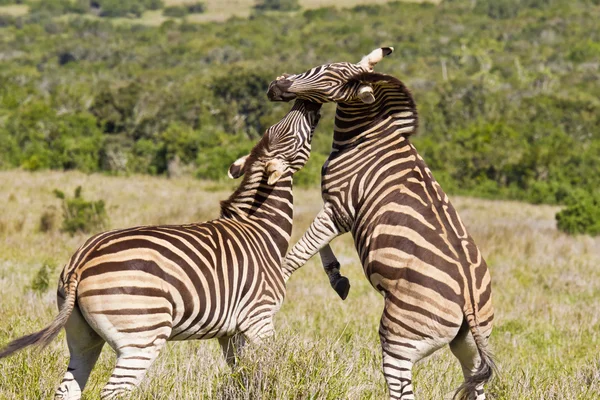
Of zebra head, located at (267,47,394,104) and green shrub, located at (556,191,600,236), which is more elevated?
zebra head, located at (267,47,394,104)

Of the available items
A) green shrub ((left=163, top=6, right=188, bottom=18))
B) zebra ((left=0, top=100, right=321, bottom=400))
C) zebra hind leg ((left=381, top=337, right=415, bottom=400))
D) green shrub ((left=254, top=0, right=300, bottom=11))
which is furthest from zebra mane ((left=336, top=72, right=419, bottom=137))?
green shrub ((left=254, top=0, right=300, bottom=11))

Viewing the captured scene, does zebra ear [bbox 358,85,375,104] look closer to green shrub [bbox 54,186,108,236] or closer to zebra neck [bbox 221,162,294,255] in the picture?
zebra neck [bbox 221,162,294,255]

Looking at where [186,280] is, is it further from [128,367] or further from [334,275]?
[334,275]

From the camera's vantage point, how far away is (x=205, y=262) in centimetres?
481

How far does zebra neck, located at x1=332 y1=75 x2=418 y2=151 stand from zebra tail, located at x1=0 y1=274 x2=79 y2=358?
6.25 ft

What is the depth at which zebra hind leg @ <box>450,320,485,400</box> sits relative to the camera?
461 centimetres

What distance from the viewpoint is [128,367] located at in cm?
441

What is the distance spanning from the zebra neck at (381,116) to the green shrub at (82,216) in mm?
10152

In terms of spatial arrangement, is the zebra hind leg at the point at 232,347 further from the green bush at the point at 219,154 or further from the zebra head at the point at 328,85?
the green bush at the point at 219,154

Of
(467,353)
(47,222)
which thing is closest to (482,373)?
(467,353)

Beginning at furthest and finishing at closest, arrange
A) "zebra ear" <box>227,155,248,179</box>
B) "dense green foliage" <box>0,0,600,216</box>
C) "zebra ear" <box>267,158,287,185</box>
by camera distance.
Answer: "dense green foliage" <box>0,0,600,216</box> < "zebra ear" <box>227,155,248,179</box> < "zebra ear" <box>267,158,287,185</box>

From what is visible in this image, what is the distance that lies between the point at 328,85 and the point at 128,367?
209 centimetres

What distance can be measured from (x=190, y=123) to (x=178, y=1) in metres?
123

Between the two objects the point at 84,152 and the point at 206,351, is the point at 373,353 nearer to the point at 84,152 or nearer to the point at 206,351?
the point at 206,351
